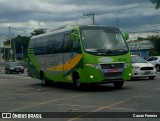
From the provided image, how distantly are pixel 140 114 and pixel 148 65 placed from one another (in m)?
14.2

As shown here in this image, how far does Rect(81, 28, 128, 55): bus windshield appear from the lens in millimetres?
18825

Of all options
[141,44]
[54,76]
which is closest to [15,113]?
[54,76]

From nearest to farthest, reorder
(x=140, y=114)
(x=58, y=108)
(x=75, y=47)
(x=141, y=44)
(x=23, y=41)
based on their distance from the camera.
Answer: (x=140, y=114), (x=58, y=108), (x=75, y=47), (x=141, y=44), (x=23, y=41)

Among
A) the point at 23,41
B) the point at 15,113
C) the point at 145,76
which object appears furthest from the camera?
the point at 23,41

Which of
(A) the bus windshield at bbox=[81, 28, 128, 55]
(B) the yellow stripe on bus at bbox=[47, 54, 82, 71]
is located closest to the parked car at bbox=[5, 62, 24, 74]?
(B) the yellow stripe on bus at bbox=[47, 54, 82, 71]

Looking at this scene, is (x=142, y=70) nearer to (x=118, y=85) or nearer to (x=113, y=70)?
(x=118, y=85)

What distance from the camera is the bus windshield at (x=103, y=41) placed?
1883cm

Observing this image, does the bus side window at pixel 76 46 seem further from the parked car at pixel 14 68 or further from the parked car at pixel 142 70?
the parked car at pixel 14 68

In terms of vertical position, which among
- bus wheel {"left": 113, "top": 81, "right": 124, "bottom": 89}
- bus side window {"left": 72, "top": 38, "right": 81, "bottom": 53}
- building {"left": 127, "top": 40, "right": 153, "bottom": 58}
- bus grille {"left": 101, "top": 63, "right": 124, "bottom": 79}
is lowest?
building {"left": 127, "top": 40, "right": 153, "bottom": 58}

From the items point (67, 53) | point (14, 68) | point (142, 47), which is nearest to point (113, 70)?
point (67, 53)

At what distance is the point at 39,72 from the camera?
25.4 metres

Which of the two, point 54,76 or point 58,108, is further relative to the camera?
point 54,76

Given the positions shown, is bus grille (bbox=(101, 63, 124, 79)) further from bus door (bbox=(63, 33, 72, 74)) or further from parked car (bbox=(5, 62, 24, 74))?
parked car (bbox=(5, 62, 24, 74))

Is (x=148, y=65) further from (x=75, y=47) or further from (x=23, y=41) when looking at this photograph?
(x=23, y=41)
